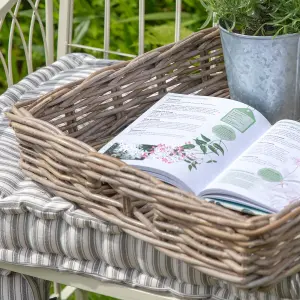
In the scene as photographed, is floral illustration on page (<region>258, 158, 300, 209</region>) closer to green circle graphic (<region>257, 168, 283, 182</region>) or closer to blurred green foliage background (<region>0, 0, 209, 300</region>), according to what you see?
green circle graphic (<region>257, 168, 283, 182</region>)

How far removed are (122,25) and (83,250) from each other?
136cm

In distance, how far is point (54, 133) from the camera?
1133mm

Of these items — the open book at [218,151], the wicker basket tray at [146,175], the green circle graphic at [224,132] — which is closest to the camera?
the wicker basket tray at [146,175]

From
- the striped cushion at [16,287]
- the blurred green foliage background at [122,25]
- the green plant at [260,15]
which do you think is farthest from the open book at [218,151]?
the blurred green foliage background at [122,25]

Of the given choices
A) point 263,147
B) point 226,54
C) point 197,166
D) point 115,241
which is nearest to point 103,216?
point 115,241

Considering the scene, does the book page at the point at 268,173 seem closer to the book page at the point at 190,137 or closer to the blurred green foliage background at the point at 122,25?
the book page at the point at 190,137

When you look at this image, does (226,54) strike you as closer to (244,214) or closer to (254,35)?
(254,35)

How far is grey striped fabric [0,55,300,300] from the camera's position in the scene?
3.47 feet

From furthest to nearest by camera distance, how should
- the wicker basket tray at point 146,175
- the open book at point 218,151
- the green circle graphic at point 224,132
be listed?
1. the green circle graphic at point 224,132
2. the open book at point 218,151
3. the wicker basket tray at point 146,175

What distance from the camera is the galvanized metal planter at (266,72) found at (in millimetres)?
1220

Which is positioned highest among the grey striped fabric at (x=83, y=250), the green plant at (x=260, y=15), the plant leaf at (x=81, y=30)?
the green plant at (x=260, y=15)

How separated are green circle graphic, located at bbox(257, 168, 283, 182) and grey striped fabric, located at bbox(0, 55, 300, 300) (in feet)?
0.45

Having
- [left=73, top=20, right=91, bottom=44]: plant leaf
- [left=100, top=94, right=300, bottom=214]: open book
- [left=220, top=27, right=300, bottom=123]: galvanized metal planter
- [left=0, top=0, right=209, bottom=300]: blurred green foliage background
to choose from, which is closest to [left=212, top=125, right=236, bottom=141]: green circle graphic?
[left=100, top=94, right=300, bottom=214]: open book

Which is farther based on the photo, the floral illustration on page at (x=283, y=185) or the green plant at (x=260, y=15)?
the green plant at (x=260, y=15)
